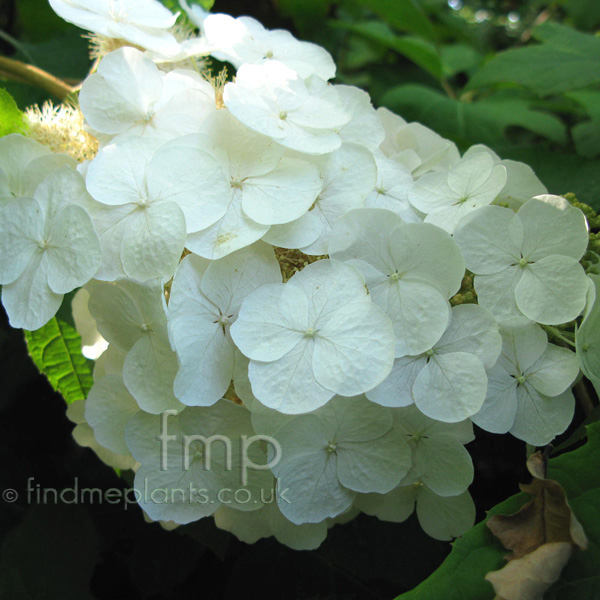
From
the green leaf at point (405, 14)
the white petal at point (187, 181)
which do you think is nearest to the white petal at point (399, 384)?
the white petal at point (187, 181)

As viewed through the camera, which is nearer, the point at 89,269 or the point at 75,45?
the point at 89,269

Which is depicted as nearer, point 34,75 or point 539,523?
point 539,523

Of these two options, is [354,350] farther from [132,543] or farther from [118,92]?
[132,543]

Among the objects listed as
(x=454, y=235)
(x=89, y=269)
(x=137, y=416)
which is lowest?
(x=137, y=416)

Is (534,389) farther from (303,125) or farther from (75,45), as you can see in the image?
(75,45)

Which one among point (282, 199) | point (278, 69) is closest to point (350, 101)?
point (278, 69)

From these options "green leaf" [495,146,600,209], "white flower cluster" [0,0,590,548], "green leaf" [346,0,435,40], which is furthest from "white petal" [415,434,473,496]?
"green leaf" [346,0,435,40]

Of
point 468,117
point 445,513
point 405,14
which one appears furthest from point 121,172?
point 405,14

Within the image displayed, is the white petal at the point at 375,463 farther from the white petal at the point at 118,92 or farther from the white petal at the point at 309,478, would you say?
the white petal at the point at 118,92
